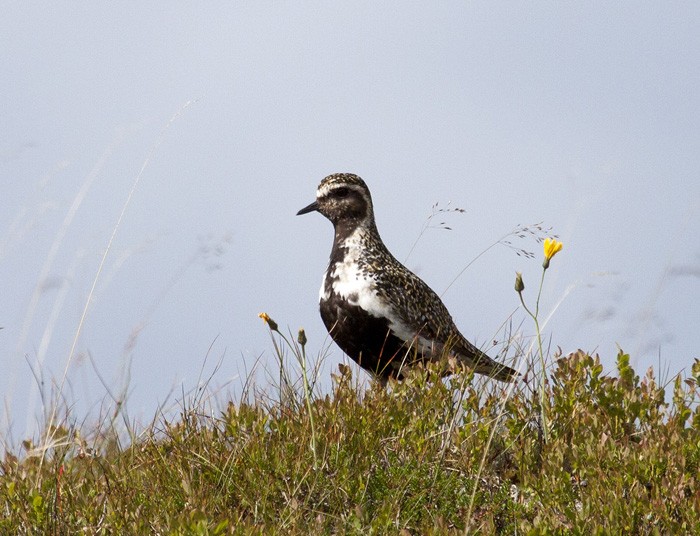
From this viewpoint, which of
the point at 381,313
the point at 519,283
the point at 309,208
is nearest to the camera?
the point at 519,283

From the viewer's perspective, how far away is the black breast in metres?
7.58

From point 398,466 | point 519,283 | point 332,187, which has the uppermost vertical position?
point 332,187

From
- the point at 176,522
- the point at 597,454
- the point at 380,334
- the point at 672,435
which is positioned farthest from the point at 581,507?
the point at 380,334

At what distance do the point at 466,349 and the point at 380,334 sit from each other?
720 mm

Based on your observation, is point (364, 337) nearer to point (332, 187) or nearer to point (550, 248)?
point (332, 187)

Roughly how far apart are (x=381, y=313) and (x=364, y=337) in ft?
0.72

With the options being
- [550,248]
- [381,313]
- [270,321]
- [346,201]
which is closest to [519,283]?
[550,248]

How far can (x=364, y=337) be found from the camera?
7.60m

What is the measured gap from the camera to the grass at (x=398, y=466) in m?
4.83

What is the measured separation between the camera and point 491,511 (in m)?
5.06

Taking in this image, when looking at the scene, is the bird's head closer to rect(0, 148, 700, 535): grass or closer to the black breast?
the black breast

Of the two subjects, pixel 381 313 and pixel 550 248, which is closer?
pixel 550 248

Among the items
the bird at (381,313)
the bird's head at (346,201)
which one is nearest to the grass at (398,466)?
the bird at (381,313)

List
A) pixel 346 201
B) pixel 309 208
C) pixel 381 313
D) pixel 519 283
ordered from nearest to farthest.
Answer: pixel 519 283 < pixel 381 313 < pixel 346 201 < pixel 309 208
